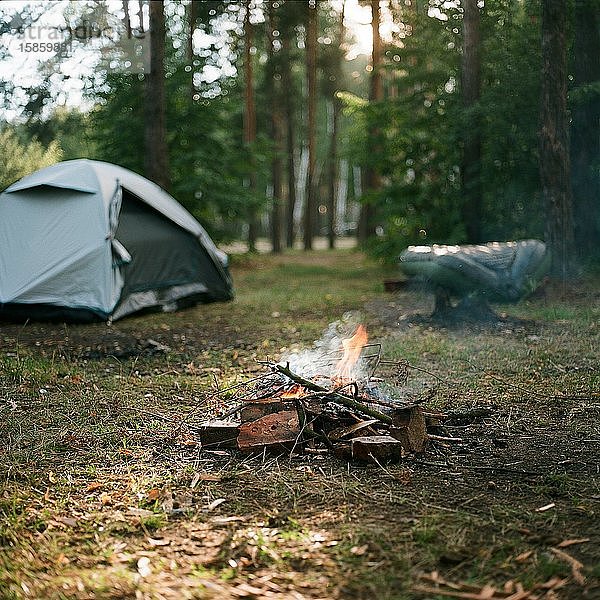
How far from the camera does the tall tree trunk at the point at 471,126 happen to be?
12.2 m

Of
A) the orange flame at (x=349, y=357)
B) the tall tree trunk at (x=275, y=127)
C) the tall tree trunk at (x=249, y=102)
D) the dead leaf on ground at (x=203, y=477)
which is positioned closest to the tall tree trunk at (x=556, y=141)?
the orange flame at (x=349, y=357)

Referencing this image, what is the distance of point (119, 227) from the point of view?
896 cm

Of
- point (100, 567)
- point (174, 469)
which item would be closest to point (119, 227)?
point (174, 469)

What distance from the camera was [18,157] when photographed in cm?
1004

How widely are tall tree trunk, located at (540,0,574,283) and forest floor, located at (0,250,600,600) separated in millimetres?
4016

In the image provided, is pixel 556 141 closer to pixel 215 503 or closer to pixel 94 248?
pixel 94 248

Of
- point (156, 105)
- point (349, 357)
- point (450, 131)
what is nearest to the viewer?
point (349, 357)

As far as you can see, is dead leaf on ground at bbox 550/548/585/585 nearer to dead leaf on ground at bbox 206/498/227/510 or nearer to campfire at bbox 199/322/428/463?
campfire at bbox 199/322/428/463

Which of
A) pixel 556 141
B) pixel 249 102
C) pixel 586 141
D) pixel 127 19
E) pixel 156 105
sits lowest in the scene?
pixel 556 141

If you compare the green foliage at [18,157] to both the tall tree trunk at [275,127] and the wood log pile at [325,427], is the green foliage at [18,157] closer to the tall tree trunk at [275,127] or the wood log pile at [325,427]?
the wood log pile at [325,427]

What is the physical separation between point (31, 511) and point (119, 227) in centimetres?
598

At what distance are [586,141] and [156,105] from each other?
22.0 feet

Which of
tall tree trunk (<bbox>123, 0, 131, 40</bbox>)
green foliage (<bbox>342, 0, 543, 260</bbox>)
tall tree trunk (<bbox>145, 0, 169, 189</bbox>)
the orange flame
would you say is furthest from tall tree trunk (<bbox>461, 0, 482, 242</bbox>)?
the orange flame

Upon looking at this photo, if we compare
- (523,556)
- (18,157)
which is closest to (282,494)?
(523,556)
